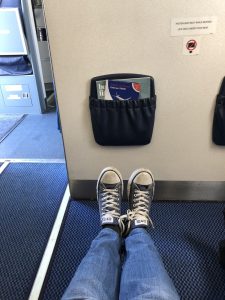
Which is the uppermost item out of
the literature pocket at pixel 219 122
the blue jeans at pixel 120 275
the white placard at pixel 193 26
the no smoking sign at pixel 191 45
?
the white placard at pixel 193 26

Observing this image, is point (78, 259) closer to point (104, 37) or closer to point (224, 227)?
point (224, 227)

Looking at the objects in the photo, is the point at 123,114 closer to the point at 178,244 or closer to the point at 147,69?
the point at 147,69

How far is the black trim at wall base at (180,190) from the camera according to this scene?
1168 millimetres

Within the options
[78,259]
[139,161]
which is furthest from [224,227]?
[78,259]

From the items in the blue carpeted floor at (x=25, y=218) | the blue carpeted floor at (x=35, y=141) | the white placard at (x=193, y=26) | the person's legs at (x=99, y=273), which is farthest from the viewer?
the blue carpeted floor at (x=35, y=141)

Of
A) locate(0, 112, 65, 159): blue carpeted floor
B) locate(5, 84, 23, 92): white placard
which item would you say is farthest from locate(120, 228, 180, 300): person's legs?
locate(5, 84, 23, 92): white placard

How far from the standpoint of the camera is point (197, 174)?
1.13 metres

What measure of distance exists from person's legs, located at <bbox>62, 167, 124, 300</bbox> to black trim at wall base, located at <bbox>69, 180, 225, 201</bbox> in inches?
5.9

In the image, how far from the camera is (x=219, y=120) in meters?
0.96

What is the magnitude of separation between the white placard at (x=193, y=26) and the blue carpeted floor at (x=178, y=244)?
80 centimetres

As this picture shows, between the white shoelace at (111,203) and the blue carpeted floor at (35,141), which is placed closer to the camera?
the white shoelace at (111,203)

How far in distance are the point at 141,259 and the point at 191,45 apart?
2.48ft

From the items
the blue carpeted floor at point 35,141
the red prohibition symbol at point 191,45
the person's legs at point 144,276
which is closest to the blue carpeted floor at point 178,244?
the person's legs at point 144,276

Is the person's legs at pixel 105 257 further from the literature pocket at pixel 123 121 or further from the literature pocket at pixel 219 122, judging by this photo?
the literature pocket at pixel 219 122
